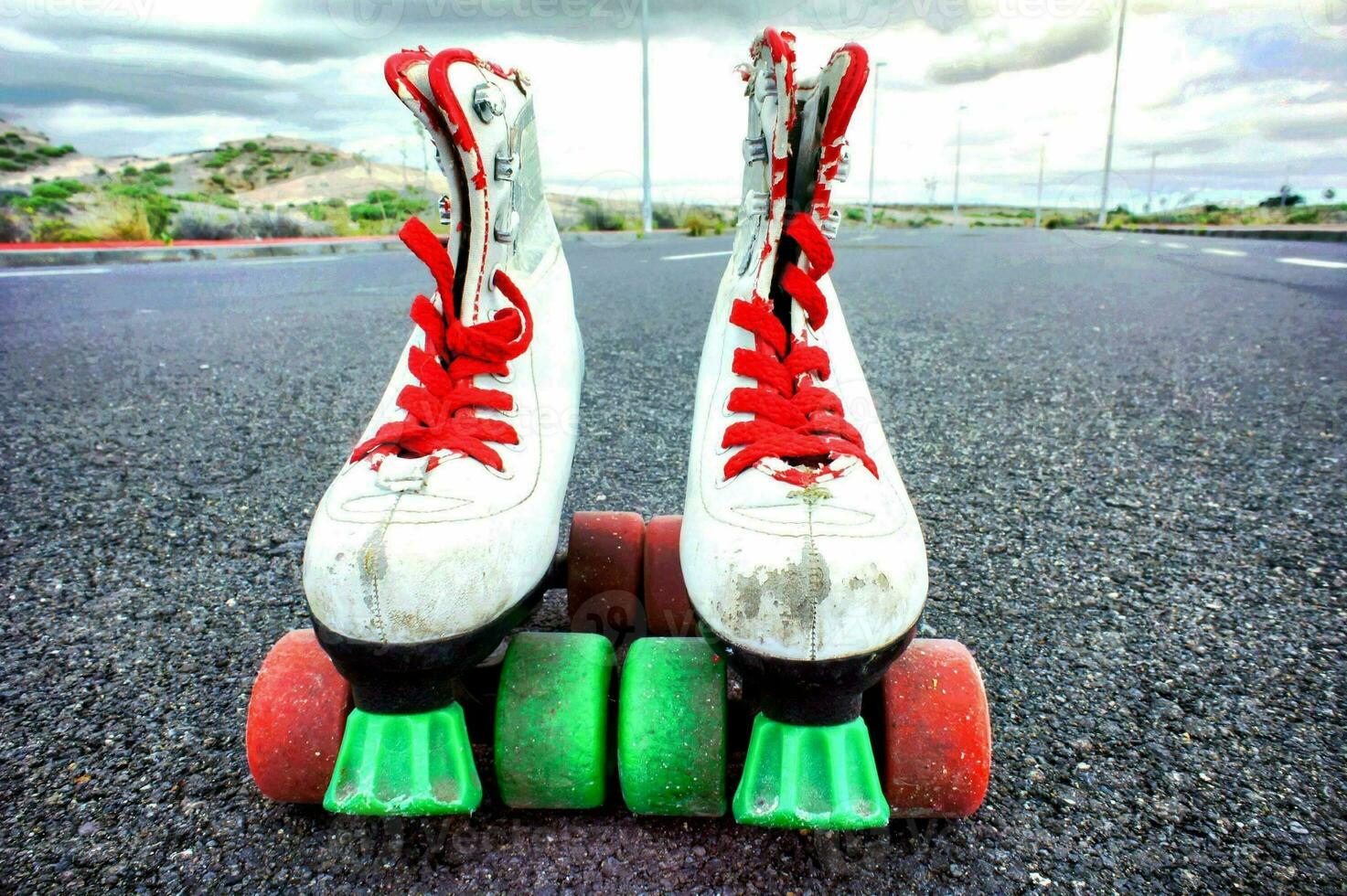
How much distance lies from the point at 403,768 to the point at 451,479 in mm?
331

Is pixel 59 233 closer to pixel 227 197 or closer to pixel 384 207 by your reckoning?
pixel 384 207

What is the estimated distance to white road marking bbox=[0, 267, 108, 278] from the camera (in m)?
6.92

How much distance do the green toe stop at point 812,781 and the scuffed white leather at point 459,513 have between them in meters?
0.35

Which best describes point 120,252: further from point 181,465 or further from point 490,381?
point 490,381

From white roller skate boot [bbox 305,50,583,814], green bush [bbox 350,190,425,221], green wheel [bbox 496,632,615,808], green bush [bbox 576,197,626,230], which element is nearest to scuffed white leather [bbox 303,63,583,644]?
white roller skate boot [bbox 305,50,583,814]

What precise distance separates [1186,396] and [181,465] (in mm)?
3042

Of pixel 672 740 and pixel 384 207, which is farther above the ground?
pixel 384 207

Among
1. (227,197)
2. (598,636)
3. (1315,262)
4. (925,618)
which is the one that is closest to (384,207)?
(227,197)

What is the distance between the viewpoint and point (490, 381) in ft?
4.13

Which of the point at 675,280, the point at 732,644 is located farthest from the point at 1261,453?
the point at 675,280

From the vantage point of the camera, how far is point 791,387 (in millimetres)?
1211

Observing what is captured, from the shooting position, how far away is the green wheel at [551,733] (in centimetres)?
98

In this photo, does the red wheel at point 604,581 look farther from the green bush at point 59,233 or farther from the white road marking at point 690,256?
the green bush at point 59,233

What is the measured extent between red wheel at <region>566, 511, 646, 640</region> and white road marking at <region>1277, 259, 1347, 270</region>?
8.01 metres
